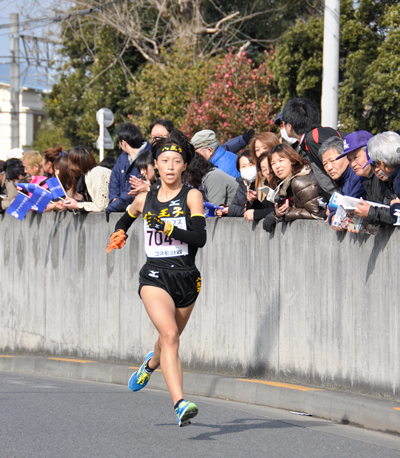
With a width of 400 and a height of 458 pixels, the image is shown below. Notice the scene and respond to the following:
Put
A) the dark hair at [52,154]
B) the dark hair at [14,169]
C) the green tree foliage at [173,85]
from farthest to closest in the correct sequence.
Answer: the green tree foliage at [173,85]
the dark hair at [14,169]
the dark hair at [52,154]

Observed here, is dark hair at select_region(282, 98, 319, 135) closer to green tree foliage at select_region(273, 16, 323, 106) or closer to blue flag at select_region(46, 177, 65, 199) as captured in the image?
blue flag at select_region(46, 177, 65, 199)

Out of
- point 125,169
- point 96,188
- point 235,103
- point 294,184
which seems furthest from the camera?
point 235,103

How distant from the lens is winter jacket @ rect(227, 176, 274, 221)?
7.82 meters

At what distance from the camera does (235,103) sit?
2281cm

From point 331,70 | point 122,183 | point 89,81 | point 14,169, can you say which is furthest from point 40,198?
point 89,81

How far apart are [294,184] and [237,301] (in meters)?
1.55

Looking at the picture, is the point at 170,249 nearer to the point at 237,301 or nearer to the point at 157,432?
the point at 157,432

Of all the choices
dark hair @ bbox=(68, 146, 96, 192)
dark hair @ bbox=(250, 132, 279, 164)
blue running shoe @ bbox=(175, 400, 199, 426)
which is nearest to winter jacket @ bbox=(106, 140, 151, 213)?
dark hair @ bbox=(68, 146, 96, 192)

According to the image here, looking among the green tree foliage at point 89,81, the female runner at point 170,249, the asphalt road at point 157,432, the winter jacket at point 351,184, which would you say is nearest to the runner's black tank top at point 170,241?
the female runner at point 170,249

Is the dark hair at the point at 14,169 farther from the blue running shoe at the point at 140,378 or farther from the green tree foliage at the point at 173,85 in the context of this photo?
the green tree foliage at the point at 173,85

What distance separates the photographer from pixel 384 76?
681 inches

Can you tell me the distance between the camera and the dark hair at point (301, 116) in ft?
25.6

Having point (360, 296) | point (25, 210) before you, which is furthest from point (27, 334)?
point (360, 296)

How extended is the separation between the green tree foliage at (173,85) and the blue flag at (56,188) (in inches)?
574
